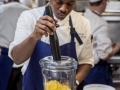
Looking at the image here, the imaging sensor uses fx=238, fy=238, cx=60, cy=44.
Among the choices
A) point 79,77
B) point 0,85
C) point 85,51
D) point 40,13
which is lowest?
point 0,85

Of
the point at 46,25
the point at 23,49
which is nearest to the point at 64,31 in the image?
the point at 23,49

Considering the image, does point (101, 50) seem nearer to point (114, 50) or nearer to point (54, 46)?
point (114, 50)

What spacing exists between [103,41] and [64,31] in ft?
2.66

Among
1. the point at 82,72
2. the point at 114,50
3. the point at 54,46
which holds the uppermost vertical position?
the point at 54,46

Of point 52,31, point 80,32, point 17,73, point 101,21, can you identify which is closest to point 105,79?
point 101,21

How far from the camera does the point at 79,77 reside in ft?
3.90

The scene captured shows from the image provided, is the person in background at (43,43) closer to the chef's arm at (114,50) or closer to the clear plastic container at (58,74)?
the clear plastic container at (58,74)

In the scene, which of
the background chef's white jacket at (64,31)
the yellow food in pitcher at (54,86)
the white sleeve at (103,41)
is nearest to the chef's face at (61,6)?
the background chef's white jacket at (64,31)

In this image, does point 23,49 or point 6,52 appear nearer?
point 23,49

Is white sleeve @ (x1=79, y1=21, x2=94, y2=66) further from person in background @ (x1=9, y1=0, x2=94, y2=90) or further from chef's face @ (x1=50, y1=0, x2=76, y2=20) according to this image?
chef's face @ (x1=50, y1=0, x2=76, y2=20)

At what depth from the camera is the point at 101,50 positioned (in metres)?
1.95

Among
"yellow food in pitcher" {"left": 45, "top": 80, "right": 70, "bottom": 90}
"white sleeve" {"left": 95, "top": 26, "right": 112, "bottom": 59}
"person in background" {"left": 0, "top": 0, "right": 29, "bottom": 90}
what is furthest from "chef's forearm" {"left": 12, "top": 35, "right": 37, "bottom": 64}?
"white sleeve" {"left": 95, "top": 26, "right": 112, "bottom": 59}

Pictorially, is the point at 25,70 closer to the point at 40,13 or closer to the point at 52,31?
the point at 40,13

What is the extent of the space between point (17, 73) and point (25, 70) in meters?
0.87
